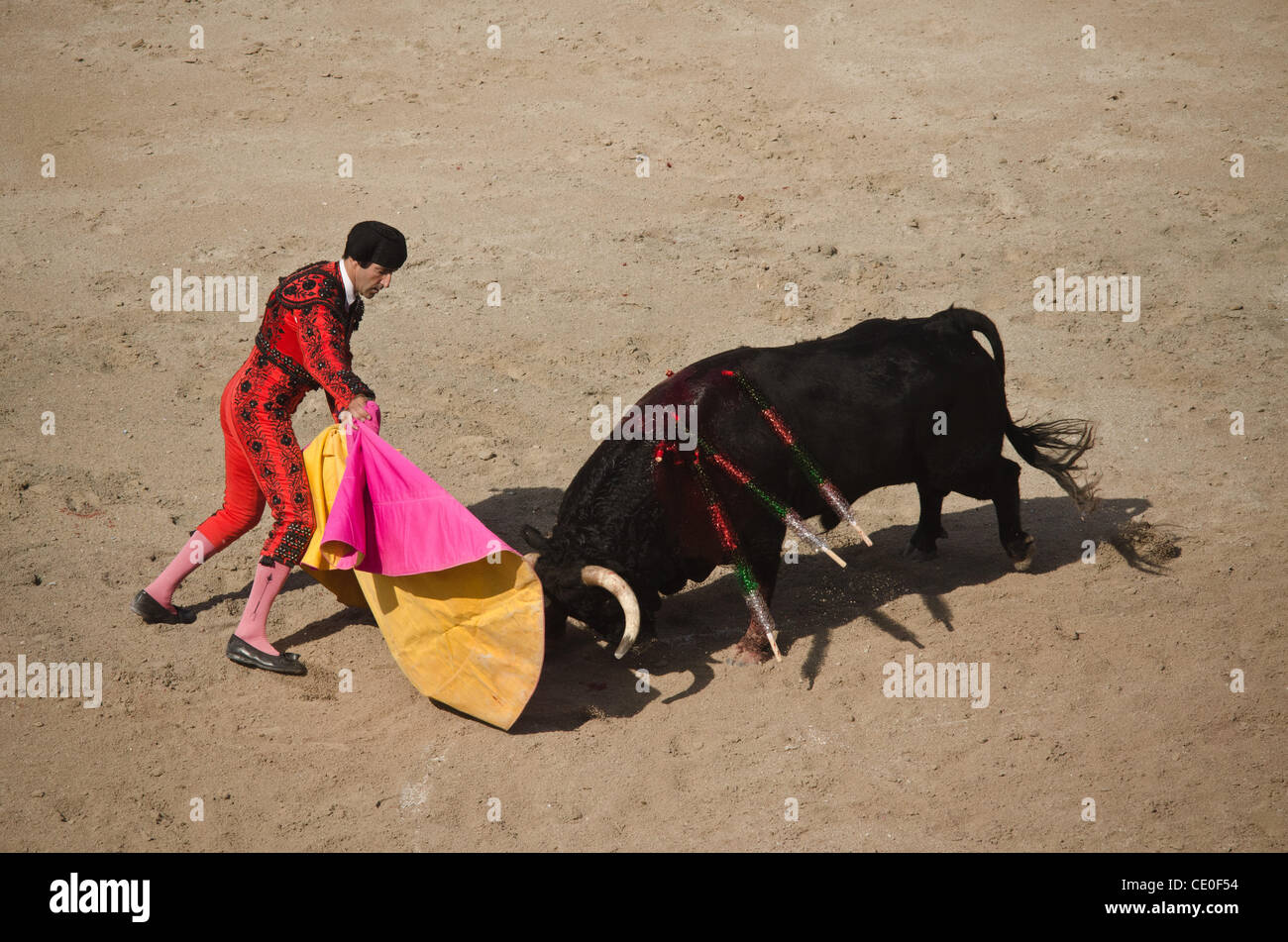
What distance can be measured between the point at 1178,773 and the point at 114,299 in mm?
7519

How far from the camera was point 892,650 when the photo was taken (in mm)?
5508

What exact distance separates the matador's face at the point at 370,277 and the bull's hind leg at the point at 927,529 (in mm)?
2901

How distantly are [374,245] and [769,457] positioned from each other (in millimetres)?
1944

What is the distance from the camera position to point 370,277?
5082 millimetres

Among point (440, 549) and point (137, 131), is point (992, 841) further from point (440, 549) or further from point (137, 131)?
point (137, 131)

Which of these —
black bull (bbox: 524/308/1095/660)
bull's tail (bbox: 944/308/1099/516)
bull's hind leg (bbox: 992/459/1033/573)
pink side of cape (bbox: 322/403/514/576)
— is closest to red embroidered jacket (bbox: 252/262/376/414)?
pink side of cape (bbox: 322/403/514/576)

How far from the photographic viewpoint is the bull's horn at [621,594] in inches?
195

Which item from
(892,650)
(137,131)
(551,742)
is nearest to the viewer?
(551,742)

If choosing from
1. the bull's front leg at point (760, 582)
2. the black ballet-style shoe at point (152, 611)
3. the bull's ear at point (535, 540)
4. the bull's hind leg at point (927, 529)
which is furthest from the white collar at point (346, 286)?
the bull's hind leg at point (927, 529)

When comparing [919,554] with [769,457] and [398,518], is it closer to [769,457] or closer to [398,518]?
[769,457]

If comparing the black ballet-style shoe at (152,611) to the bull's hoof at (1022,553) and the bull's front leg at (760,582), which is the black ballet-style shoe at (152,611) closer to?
the bull's front leg at (760,582)

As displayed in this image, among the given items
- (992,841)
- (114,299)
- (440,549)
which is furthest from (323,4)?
(992,841)

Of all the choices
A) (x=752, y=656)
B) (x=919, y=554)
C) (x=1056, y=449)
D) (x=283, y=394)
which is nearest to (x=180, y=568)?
(x=283, y=394)

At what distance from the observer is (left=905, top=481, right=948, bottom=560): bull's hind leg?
6203 millimetres
